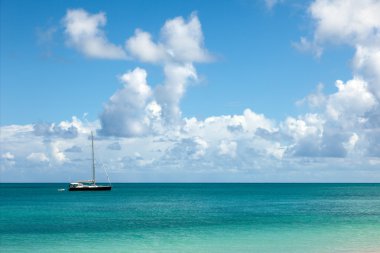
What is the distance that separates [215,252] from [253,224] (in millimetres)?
29026

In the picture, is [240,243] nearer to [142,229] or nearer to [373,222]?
[142,229]

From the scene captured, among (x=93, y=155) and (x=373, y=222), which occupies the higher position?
(x=93, y=155)

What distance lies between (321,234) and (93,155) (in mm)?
133890

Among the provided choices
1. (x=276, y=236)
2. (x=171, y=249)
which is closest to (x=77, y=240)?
(x=171, y=249)

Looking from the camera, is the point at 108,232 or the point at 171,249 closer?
the point at 171,249

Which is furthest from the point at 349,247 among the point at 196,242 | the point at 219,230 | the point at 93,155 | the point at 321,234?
the point at 93,155

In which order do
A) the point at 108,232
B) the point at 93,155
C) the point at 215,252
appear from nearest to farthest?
the point at 215,252 → the point at 108,232 → the point at 93,155

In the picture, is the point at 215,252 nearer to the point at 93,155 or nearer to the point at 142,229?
the point at 142,229

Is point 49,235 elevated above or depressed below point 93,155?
below

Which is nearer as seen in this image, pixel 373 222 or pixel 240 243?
pixel 240 243

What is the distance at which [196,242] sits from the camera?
6097 centimetres

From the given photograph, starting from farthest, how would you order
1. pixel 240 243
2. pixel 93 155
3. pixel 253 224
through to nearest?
pixel 93 155, pixel 253 224, pixel 240 243

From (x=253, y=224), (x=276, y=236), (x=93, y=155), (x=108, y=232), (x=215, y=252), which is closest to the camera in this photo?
(x=215, y=252)

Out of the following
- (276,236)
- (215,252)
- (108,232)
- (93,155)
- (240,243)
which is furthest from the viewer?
(93,155)
